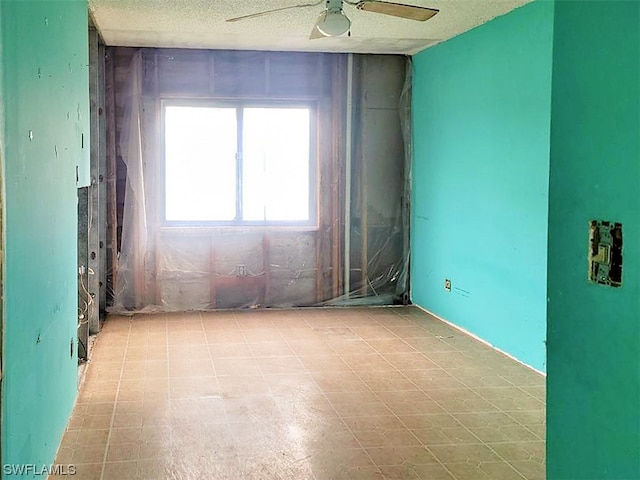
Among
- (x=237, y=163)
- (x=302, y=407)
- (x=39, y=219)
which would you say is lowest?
(x=302, y=407)

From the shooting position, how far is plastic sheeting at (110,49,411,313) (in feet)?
21.1

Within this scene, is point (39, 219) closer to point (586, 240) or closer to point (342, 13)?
point (586, 240)

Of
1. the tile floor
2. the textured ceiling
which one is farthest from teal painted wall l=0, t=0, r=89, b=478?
the textured ceiling

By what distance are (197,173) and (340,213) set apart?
144cm

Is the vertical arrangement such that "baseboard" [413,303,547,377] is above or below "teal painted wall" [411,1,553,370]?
below

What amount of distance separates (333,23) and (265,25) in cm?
169

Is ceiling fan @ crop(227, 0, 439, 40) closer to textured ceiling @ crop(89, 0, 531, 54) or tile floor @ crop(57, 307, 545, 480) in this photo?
textured ceiling @ crop(89, 0, 531, 54)

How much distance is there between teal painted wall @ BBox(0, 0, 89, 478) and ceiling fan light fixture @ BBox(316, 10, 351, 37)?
136 centimetres

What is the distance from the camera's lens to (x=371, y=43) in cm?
624

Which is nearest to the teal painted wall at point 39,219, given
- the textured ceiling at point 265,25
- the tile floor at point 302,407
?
the tile floor at point 302,407

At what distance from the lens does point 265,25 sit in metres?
5.47

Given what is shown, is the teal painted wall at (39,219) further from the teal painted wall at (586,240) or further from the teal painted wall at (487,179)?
the teal painted wall at (487,179)

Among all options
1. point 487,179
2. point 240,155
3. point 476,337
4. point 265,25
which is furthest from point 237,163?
point 476,337

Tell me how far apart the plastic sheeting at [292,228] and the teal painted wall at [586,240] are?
5.28 meters
